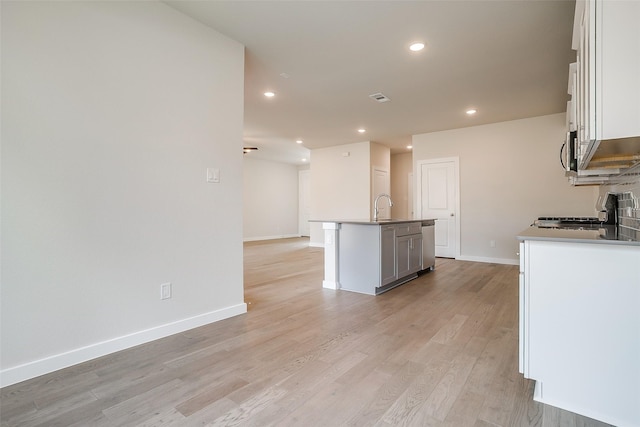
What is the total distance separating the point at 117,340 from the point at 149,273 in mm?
500

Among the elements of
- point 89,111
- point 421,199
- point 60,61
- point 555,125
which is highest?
point 555,125

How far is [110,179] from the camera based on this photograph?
2.26 metres

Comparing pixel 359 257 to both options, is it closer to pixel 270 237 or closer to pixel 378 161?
pixel 378 161

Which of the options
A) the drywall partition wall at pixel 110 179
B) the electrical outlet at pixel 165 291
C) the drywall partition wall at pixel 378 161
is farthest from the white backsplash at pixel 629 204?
the drywall partition wall at pixel 378 161

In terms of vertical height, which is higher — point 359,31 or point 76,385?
point 359,31

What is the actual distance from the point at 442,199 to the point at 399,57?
149 inches

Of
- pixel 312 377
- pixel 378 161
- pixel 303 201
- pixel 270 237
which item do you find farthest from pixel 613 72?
pixel 303 201

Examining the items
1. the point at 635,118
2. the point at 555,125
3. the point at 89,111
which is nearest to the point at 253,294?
the point at 89,111

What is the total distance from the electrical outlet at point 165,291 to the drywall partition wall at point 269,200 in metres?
7.59

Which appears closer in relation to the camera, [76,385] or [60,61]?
→ [76,385]

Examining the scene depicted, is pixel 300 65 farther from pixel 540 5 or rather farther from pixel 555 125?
pixel 555 125

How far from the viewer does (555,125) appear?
5.39 m

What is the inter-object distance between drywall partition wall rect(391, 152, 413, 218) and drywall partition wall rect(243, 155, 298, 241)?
400 centimetres

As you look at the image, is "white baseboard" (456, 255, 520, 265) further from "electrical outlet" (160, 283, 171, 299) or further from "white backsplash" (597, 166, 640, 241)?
"electrical outlet" (160, 283, 171, 299)
